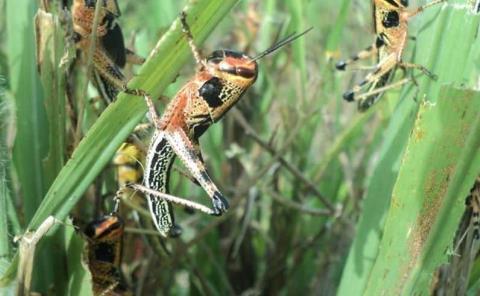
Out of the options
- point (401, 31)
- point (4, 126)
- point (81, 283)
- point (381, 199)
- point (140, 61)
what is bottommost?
point (81, 283)

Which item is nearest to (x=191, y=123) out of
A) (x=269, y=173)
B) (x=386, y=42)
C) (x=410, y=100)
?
(x=410, y=100)

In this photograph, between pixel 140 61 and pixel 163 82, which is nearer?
pixel 163 82

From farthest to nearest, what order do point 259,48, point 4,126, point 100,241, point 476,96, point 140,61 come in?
1. point 259,48
2. point 140,61
3. point 100,241
4. point 4,126
5. point 476,96

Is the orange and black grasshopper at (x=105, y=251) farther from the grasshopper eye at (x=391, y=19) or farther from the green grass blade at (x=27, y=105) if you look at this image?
the grasshopper eye at (x=391, y=19)

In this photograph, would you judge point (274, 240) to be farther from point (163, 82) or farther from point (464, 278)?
point (163, 82)

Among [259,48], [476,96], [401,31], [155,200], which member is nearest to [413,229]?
[476,96]

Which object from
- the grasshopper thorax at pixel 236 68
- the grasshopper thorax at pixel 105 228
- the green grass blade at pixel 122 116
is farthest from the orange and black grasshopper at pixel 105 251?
the grasshopper thorax at pixel 236 68

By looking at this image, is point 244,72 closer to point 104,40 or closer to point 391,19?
point 104,40

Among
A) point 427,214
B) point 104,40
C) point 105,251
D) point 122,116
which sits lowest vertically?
point 105,251
